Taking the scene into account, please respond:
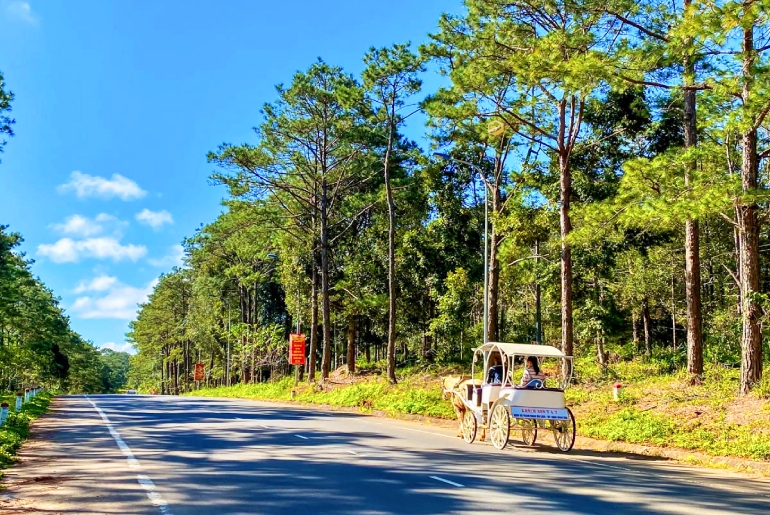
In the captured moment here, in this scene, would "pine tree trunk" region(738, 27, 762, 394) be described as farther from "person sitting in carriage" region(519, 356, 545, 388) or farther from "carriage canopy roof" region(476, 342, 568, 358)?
"person sitting in carriage" region(519, 356, 545, 388)

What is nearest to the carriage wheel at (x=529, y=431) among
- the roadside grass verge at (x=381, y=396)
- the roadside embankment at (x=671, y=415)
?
the roadside embankment at (x=671, y=415)

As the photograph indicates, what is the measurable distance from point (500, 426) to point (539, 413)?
40.4 inches

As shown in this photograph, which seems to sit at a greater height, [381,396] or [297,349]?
[297,349]

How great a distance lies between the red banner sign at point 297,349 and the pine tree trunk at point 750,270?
29358 millimetres

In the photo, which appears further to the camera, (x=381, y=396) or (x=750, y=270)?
(x=381, y=396)

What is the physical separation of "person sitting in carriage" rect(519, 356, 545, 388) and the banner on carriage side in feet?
1.80

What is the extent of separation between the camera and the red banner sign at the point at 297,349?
40.7 meters

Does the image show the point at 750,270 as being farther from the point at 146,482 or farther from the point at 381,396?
the point at 381,396

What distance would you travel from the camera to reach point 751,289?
14750mm

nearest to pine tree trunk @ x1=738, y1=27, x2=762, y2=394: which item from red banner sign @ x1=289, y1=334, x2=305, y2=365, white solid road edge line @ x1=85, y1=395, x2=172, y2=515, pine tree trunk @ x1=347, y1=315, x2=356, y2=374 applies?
white solid road edge line @ x1=85, y1=395, x2=172, y2=515

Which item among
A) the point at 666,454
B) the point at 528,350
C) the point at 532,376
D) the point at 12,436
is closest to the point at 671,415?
the point at 666,454

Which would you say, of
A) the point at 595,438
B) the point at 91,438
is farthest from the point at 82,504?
the point at 595,438

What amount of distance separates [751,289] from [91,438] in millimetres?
16262

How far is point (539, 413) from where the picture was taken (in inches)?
537
